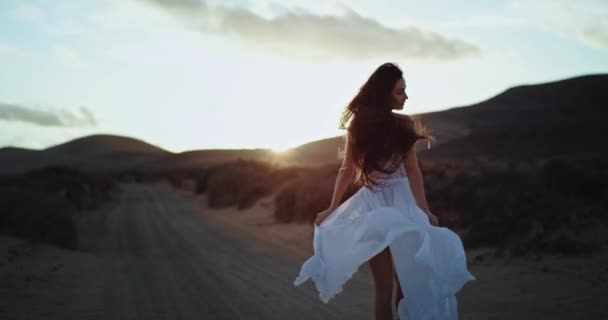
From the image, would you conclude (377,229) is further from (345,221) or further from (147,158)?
(147,158)

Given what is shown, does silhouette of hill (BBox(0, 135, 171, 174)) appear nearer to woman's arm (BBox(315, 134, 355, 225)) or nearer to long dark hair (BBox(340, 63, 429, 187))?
woman's arm (BBox(315, 134, 355, 225))

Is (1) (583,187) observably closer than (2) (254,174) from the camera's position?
Yes

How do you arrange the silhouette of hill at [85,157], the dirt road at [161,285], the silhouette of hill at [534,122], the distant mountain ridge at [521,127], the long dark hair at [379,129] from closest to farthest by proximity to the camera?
the long dark hair at [379,129] → the dirt road at [161,285] → the silhouette of hill at [534,122] → the distant mountain ridge at [521,127] → the silhouette of hill at [85,157]

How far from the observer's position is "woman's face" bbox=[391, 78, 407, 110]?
17.2 ft

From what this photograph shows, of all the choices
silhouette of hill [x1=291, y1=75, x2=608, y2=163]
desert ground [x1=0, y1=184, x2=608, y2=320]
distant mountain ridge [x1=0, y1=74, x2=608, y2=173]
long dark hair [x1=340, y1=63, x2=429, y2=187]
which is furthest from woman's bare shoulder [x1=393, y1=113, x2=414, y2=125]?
silhouette of hill [x1=291, y1=75, x2=608, y2=163]

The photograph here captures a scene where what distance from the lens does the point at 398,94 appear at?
5.26 meters

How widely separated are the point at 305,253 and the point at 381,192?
32.4 ft

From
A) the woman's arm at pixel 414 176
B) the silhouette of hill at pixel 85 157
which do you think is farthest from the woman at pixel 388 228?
the silhouette of hill at pixel 85 157

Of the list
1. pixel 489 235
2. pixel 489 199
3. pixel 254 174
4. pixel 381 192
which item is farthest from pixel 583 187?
pixel 254 174

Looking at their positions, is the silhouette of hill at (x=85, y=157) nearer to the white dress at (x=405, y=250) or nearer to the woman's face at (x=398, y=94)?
the white dress at (x=405, y=250)

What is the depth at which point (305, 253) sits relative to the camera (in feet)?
49.2

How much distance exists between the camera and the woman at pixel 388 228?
501 cm

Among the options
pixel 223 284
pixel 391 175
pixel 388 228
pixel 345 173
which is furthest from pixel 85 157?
pixel 388 228

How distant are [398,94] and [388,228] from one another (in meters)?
0.99
